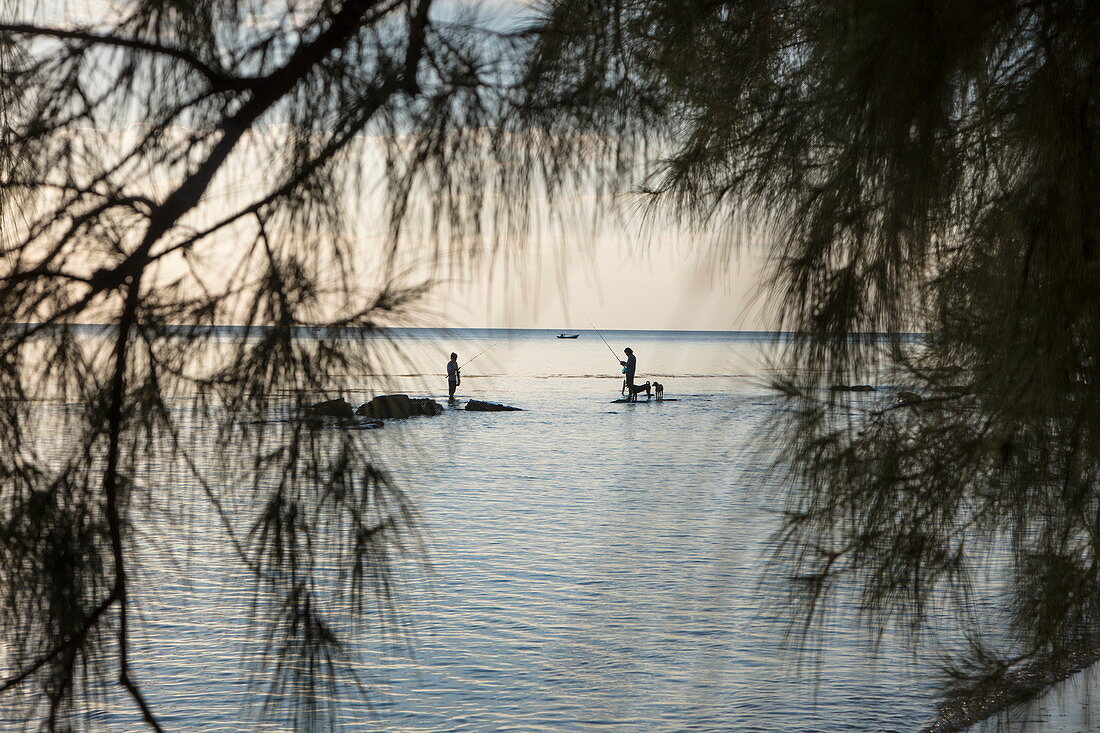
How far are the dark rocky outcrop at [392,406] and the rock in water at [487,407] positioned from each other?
20426 mm

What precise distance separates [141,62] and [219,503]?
510mm

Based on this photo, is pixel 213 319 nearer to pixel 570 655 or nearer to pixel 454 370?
pixel 454 370

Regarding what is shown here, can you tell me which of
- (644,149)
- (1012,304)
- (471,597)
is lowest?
(471,597)

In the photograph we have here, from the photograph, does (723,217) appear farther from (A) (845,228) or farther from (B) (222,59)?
(B) (222,59)

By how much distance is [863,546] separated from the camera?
1.23 metres

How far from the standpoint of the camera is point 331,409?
3.44ft

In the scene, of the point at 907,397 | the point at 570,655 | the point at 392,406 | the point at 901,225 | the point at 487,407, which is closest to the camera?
the point at 901,225

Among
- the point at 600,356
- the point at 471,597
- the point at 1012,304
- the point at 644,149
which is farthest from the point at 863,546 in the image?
the point at 600,356

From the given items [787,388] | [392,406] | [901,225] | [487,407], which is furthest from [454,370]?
[487,407]

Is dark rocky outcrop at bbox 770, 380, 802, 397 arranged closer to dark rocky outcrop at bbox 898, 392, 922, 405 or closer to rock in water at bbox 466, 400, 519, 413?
dark rocky outcrop at bbox 898, 392, 922, 405

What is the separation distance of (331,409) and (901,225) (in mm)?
648

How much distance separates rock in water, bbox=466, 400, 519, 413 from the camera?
22.1 metres

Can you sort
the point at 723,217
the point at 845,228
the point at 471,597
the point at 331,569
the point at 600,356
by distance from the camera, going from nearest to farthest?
1. the point at 845,228
2. the point at 331,569
3. the point at 723,217
4. the point at 471,597
5. the point at 600,356

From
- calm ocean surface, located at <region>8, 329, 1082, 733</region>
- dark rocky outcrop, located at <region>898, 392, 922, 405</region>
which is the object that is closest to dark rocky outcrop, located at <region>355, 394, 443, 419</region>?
dark rocky outcrop, located at <region>898, 392, 922, 405</region>
